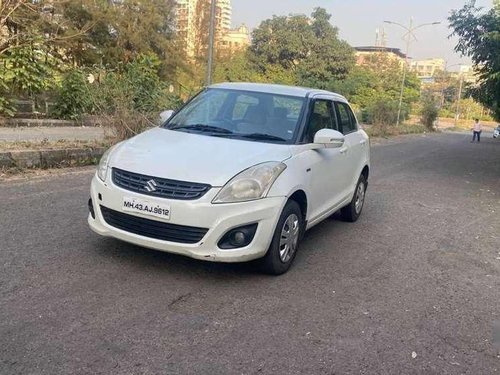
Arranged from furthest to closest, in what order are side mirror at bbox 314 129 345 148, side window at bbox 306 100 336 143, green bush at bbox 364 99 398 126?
1. green bush at bbox 364 99 398 126
2. side window at bbox 306 100 336 143
3. side mirror at bbox 314 129 345 148

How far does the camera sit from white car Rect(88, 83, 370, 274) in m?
4.06

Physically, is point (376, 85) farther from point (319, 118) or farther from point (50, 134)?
point (319, 118)

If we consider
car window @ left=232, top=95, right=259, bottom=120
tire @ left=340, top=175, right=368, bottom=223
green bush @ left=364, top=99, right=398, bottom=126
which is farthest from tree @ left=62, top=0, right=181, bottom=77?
car window @ left=232, top=95, right=259, bottom=120

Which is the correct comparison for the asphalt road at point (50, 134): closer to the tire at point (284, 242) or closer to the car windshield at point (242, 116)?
the car windshield at point (242, 116)

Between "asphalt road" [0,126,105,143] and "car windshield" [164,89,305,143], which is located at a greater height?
"car windshield" [164,89,305,143]

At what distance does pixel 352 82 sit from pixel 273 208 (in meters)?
46.9

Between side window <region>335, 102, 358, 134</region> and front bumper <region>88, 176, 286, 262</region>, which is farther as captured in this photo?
side window <region>335, 102, 358, 134</region>

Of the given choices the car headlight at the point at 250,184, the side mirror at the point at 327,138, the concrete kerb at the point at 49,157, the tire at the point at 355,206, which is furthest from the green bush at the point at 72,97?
the car headlight at the point at 250,184

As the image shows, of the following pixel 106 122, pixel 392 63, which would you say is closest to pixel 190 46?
pixel 392 63

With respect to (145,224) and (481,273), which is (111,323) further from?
(481,273)

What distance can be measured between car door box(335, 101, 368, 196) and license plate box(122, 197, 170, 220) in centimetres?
278

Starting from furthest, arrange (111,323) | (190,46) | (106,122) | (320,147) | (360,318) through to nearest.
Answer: (190,46) < (106,122) < (320,147) < (360,318) < (111,323)

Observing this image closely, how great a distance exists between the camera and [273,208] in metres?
4.25

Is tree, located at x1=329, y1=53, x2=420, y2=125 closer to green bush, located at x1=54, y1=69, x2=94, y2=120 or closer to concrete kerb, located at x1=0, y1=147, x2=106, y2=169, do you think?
green bush, located at x1=54, y1=69, x2=94, y2=120
